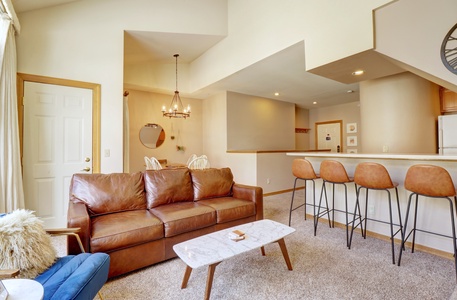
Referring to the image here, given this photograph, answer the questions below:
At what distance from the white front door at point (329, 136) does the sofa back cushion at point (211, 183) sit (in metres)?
A: 5.22

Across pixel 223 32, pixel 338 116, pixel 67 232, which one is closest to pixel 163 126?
pixel 223 32

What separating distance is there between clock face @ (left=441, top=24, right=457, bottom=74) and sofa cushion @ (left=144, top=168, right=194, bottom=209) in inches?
126

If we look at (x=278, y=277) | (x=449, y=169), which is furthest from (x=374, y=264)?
(x=449, y=169)

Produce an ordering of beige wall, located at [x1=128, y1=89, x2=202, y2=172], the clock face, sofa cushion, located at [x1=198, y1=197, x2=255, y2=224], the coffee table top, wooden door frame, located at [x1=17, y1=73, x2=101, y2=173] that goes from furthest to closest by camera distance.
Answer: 1. beige wall, located at [x1=128, y1=89, x2=202, y2=172]
2. wooden door frame, located at [x1=17, y1=73, x2=101, y2=173]
3. sofa cushion, located at [x1=198, y1=197, x2=255, y2=224]
4. the clock face
5. the coffee table top

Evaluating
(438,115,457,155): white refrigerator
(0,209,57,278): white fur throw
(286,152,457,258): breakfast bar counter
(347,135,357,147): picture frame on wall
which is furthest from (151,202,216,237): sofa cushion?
(347,135,357,147): picture frame on wall

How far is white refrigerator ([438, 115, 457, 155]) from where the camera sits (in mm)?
3643

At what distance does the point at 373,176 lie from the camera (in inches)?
95.7

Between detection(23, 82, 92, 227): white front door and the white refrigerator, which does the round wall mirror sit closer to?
detection(23, 82, 92, 227): white front door

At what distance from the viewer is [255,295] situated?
173cm

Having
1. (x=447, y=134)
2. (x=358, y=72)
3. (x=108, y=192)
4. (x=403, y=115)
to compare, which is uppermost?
(x=358, y=72)

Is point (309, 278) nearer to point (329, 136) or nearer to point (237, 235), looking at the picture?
point (237, 235)

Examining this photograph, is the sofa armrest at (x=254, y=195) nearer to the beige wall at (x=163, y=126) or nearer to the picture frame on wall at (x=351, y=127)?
the beige wall at (x=163, y=126)

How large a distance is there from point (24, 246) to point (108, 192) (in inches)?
47.3

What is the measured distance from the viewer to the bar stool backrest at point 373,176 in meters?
2.35
